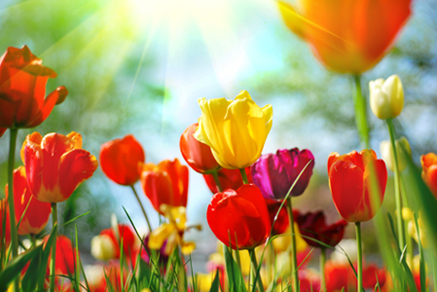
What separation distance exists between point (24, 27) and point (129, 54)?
4.99ft

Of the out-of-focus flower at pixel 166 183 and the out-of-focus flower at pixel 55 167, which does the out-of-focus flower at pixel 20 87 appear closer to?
the out-of-focus flower at pixel 55 167

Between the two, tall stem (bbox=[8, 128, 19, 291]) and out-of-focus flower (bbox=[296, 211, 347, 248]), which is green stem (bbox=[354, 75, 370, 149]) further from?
out-of-focus flower (bbox=[296, 211, 347, 248])

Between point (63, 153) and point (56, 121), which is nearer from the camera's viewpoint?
point (63, 153)

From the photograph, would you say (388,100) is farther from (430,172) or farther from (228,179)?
(228,179)

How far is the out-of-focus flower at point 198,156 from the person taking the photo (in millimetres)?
526

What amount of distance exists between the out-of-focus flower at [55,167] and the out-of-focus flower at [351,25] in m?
0.32

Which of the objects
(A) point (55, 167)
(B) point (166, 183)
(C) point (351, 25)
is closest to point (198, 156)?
(B) point (166, 183)

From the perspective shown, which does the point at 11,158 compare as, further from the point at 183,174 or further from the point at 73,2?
the point at 73,2

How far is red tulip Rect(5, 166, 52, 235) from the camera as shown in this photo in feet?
1.80

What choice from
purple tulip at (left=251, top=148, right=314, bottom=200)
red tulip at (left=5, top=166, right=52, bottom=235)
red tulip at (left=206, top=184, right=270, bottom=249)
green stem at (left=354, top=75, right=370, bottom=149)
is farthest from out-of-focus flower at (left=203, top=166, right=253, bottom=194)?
green stem at (left=354, top=75, right=370, bottom=149)

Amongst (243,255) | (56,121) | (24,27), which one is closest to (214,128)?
(243,255)

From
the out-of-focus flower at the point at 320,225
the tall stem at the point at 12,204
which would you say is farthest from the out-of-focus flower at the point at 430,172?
the tall stem at the point at 12,204

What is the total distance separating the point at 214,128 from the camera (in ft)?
1.50

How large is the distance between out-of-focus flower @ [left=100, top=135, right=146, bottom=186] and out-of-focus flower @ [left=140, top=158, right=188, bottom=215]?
8cm
